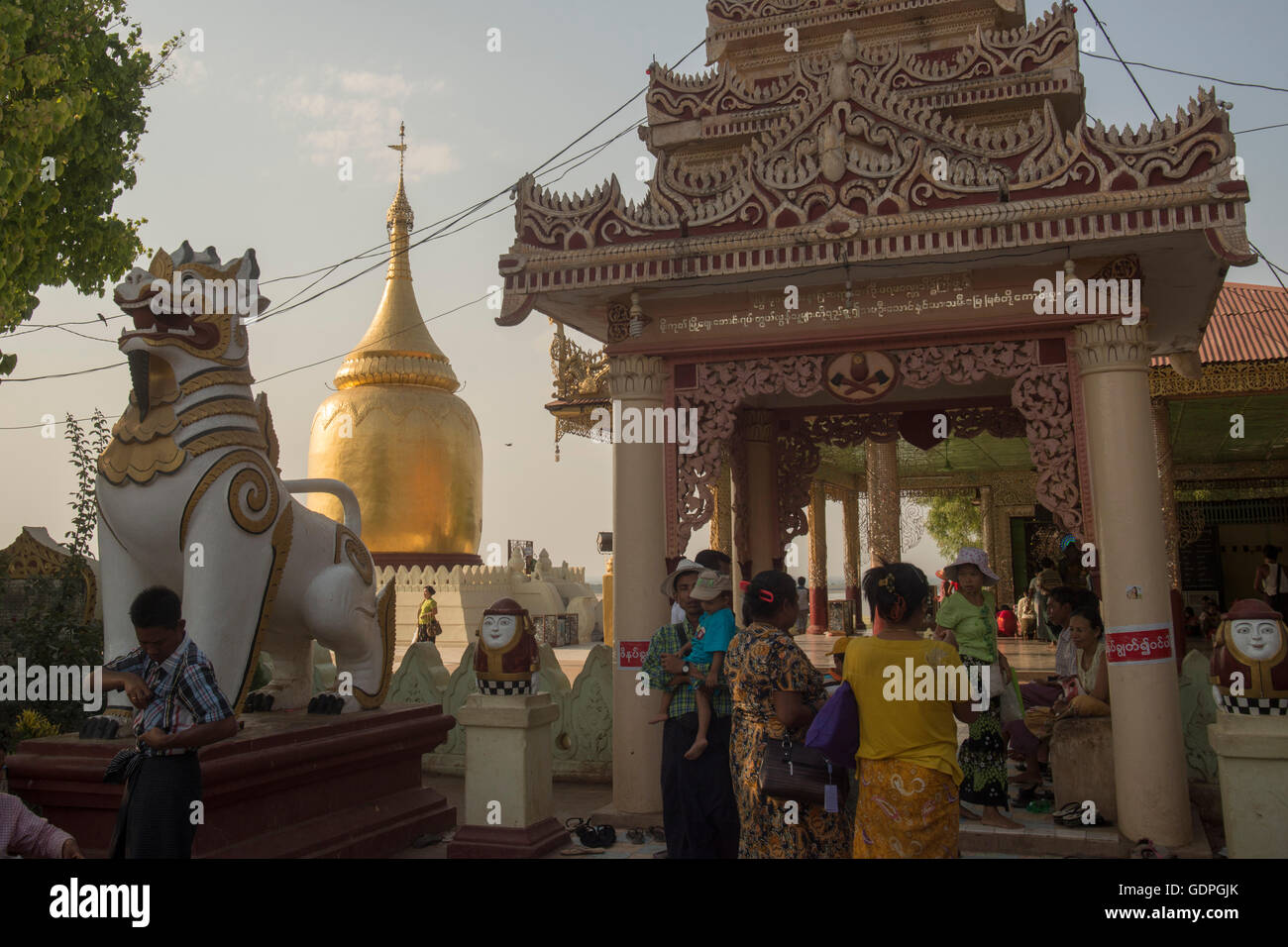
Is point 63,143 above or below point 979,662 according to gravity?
above

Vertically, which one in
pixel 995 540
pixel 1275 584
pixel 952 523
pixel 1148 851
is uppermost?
pixel 952 523

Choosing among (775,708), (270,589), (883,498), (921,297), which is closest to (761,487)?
(921,297)

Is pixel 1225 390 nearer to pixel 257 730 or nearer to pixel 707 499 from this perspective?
pixel 707 499

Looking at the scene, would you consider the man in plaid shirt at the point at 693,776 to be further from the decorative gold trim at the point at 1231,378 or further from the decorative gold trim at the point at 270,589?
the decorative gold trim at the point at 1231,378

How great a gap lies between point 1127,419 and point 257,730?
6006 mm

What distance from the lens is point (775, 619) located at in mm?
4355

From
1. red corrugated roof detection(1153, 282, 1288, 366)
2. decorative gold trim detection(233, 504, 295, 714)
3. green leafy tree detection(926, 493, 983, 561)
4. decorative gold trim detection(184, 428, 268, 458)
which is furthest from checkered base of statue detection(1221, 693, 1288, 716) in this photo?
green leafy tree detection(926, 493, 983, 561)

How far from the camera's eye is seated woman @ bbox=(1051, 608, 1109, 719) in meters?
7.02

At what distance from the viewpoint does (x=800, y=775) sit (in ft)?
13.4

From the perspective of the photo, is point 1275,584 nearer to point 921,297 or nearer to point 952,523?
point 921,297

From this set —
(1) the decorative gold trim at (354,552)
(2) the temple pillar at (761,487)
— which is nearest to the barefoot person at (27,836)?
(1) the decorative gold trim at (354,552)

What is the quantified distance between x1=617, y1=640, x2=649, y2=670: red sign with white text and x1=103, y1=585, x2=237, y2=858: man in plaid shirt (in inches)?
147

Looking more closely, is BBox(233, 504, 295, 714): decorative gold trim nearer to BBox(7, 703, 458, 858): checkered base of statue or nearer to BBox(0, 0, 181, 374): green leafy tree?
BBox(7, 703, 458, 858): checkered base of statue

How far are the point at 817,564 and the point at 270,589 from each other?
1886cm
